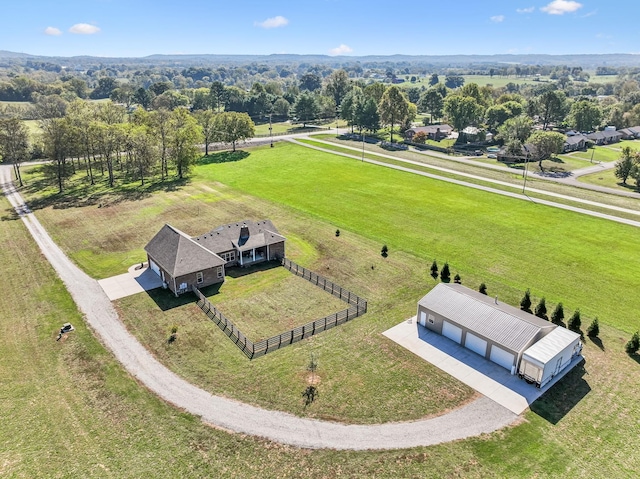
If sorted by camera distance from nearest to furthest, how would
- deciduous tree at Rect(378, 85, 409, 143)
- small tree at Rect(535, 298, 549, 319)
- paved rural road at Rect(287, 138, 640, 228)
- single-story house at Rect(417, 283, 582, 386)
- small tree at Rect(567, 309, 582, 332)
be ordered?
single-story house at Rect(417, 283, 582, 386), small tree at Rect(567, 309, 582, 332), small tree at Rect(535, 298, 549, 319), paved rural road at Rect(287, 138, 640, 228), deciduous tree at Rect(378, 85, 409, 143)

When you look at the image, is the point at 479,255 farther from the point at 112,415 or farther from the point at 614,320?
the point at 112,415

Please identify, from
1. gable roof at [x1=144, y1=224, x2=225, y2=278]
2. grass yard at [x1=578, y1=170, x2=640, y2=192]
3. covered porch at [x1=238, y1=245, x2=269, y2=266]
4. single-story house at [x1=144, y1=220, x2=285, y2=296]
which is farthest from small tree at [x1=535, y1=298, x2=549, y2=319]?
grass yard at [x1=578, y1=170, x2=640, y2=192]

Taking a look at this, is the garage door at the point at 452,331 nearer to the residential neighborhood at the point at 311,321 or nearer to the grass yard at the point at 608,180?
the residential neighborhood at the point at 311,321

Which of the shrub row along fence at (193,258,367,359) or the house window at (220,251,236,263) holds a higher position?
the house window at (220,251,236,263)

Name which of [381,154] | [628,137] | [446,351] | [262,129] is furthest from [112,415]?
[628,137]

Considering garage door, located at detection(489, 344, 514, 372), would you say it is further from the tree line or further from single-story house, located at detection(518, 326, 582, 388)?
the tree line
